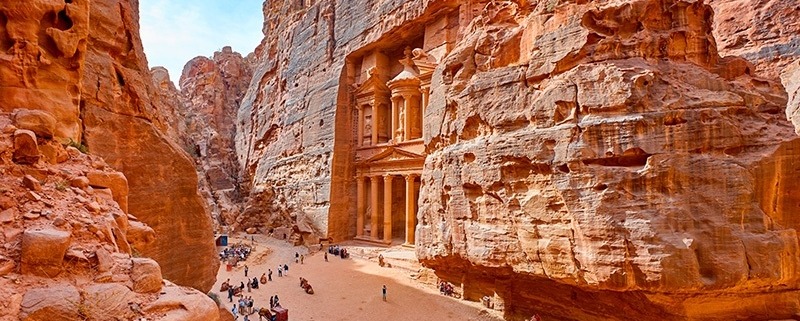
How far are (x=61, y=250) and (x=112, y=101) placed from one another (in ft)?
18.2

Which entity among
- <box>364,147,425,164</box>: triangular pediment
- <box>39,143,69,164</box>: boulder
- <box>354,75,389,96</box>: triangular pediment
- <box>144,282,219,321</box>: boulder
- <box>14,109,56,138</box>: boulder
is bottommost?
<box>144,282,219,321</box>: boulder

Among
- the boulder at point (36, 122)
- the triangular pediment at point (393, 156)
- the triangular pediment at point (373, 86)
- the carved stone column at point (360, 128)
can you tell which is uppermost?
the triangular pediment at point (373, 86)

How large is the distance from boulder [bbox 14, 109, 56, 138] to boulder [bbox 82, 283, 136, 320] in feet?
7.92

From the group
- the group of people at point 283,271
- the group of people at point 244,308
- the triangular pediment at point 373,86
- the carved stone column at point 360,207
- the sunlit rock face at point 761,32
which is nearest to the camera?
the group of people at point 244,308

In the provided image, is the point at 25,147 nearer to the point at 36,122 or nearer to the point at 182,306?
the point at 36,122

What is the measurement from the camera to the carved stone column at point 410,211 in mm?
25562

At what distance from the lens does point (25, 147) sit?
14.3ft

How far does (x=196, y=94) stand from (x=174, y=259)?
163 feet

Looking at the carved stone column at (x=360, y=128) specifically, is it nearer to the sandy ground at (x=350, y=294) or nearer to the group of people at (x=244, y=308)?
the sandy ground at (x=350, y=294)

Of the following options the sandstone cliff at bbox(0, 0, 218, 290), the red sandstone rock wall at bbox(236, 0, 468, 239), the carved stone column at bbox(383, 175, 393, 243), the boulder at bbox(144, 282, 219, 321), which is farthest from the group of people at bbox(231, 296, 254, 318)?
the red sandstone rock wall at bbox(236, 0, 468, 239)

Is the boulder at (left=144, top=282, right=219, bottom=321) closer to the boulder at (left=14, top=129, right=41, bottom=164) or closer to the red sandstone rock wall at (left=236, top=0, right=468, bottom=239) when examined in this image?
the boulder at (left=14, top=129, right=41, bottom=164)

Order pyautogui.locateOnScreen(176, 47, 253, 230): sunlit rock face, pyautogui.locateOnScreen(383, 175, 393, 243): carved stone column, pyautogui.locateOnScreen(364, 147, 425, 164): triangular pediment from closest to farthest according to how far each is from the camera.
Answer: pyautogui.locateOnScreen(364, 147, 425, 164): triangular pediment, pyautogui.locateOnScreen(383, 175, 393, 243): carved stone column, pyautogui.locateOnScreen(176, 47, 253, 230): sunlit rock face

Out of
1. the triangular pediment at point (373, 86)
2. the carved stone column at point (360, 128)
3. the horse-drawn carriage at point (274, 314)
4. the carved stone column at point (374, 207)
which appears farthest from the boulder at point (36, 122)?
the carved stone column at point (360, 128)

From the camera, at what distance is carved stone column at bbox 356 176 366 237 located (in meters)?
29.9
